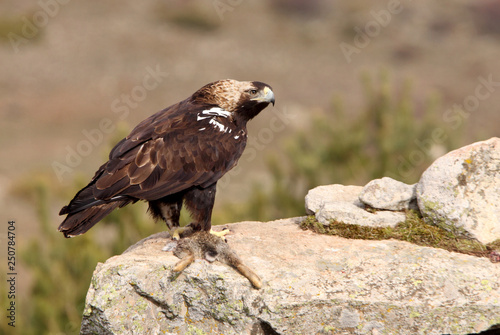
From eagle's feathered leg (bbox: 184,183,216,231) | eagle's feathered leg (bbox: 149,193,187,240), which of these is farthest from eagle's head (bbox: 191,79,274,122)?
eagle's feathered leg (bbox: 149,193,187,240)

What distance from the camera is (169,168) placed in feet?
19.2

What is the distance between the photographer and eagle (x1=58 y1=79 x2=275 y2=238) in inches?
223

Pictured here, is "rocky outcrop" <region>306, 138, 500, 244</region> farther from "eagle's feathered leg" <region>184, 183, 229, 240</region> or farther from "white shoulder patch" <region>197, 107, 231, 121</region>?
"white shoulder patch" <region>197, 107, 231, 121</region>

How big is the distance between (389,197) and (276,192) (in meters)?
5.44

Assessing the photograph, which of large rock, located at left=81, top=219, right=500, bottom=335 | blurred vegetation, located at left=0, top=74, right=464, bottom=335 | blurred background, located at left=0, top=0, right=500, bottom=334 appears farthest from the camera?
→ blurred background, located at left=0, top=0, right=500, bottom=334

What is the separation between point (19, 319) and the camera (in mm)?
9891

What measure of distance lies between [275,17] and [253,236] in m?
31.7

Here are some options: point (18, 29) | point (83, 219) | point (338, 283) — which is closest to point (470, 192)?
point (338, 283)

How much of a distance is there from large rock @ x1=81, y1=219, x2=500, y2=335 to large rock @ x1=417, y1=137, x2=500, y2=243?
345mm

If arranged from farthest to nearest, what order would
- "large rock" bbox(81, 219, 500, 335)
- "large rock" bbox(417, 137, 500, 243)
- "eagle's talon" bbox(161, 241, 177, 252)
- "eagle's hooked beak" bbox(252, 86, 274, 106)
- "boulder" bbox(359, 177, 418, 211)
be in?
1. "eagle's hooked beak" bbox(252, 86, 274, 106)
2. "boulder" bbox(359, 177, 418, 211)
3. "eagle's talon" bbox(161, 241, 177, 252)
4. "large rock" bbox(417, 137, 500, 243)
5. "large rock" bbox(81, 219, 500, 335)

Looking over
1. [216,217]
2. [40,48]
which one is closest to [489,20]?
Result: [40,48]

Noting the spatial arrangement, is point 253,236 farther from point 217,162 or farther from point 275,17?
point 275,17

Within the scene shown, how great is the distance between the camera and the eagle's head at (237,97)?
656 centimetres

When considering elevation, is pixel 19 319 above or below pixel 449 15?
below
